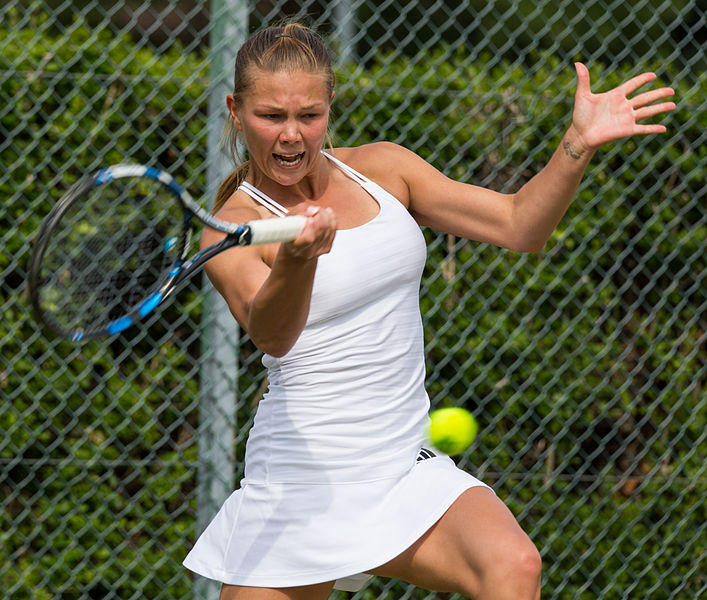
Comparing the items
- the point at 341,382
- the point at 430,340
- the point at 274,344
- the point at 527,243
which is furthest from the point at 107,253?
the point at 430,340

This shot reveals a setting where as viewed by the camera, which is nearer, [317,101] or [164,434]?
[317,101]

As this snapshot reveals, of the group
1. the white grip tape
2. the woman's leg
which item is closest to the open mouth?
the white grip tape

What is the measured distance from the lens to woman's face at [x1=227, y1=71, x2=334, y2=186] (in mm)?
2199

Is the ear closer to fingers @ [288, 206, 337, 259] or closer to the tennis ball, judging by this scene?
fingers @ [288, 206, 337, 259]

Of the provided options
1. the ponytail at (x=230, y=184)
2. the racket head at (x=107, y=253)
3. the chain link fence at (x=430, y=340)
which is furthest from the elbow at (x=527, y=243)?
the chain link fence at (x=430, y=340)

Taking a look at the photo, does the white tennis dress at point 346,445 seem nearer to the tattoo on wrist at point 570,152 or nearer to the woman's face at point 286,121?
the woman's face at point 286,121

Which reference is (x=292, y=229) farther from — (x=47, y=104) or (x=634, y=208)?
(x=634, y=208)

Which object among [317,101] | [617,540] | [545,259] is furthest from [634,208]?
[317,101]

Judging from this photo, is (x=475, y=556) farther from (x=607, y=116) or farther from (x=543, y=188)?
(x=607, y=116)

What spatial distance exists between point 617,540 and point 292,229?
8.10 feet

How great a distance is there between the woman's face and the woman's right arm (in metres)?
0.13

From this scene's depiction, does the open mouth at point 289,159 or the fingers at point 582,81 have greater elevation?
the fingers at point 582,81

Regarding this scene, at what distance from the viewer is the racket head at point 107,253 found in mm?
1962

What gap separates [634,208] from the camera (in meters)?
4.00
